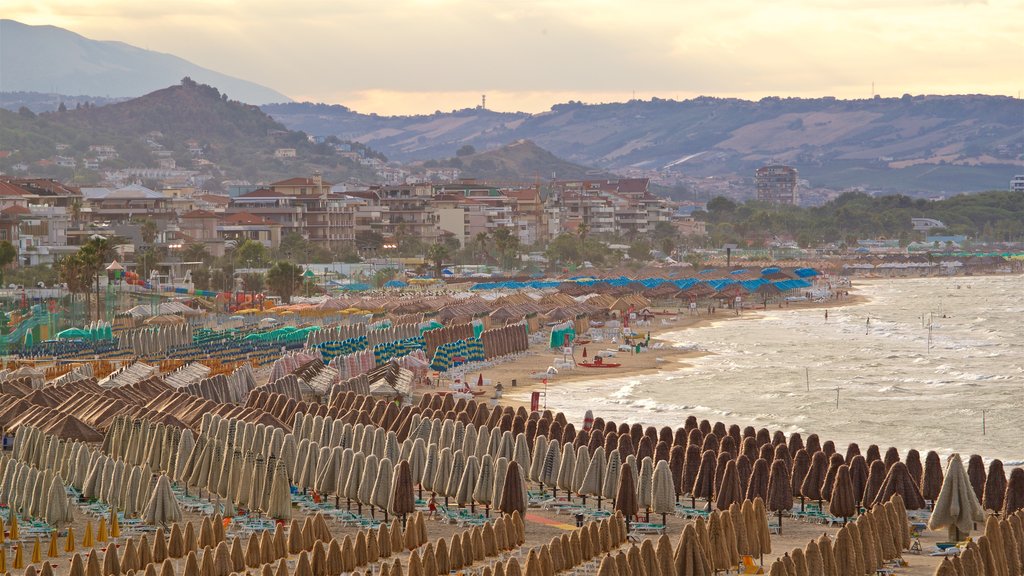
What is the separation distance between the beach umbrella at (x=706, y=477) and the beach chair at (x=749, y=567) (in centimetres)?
424

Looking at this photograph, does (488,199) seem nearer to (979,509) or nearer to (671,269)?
(671,269)

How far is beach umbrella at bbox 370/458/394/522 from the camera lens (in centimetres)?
2988

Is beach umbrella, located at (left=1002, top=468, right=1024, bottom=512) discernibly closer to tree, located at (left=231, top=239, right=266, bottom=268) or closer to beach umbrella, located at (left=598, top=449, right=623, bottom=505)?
beach umbrella, located at (left=598, top=449, right=623, bottom=505)

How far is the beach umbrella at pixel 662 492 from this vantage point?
29297mm

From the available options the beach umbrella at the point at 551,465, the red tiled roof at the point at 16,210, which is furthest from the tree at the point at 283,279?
the beach umbrella at the point at 551,465

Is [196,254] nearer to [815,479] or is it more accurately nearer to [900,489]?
[815,479]

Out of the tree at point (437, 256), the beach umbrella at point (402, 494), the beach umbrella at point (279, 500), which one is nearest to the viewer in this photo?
the beach umbrella at point (279, 500)

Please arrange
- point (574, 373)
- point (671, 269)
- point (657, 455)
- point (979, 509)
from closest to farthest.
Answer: point (979, 509), point (657, 455), point (574, 373), point (671, 269)

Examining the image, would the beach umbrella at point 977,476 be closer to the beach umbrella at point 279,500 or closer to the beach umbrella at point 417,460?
the beach umbrella at point 417,460

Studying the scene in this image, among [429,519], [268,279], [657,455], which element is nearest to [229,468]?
[429,519]

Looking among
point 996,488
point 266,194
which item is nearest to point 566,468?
point 996,488

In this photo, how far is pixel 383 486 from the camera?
30.0 m

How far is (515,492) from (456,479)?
1925 millimetres

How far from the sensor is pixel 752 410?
49.4 m
